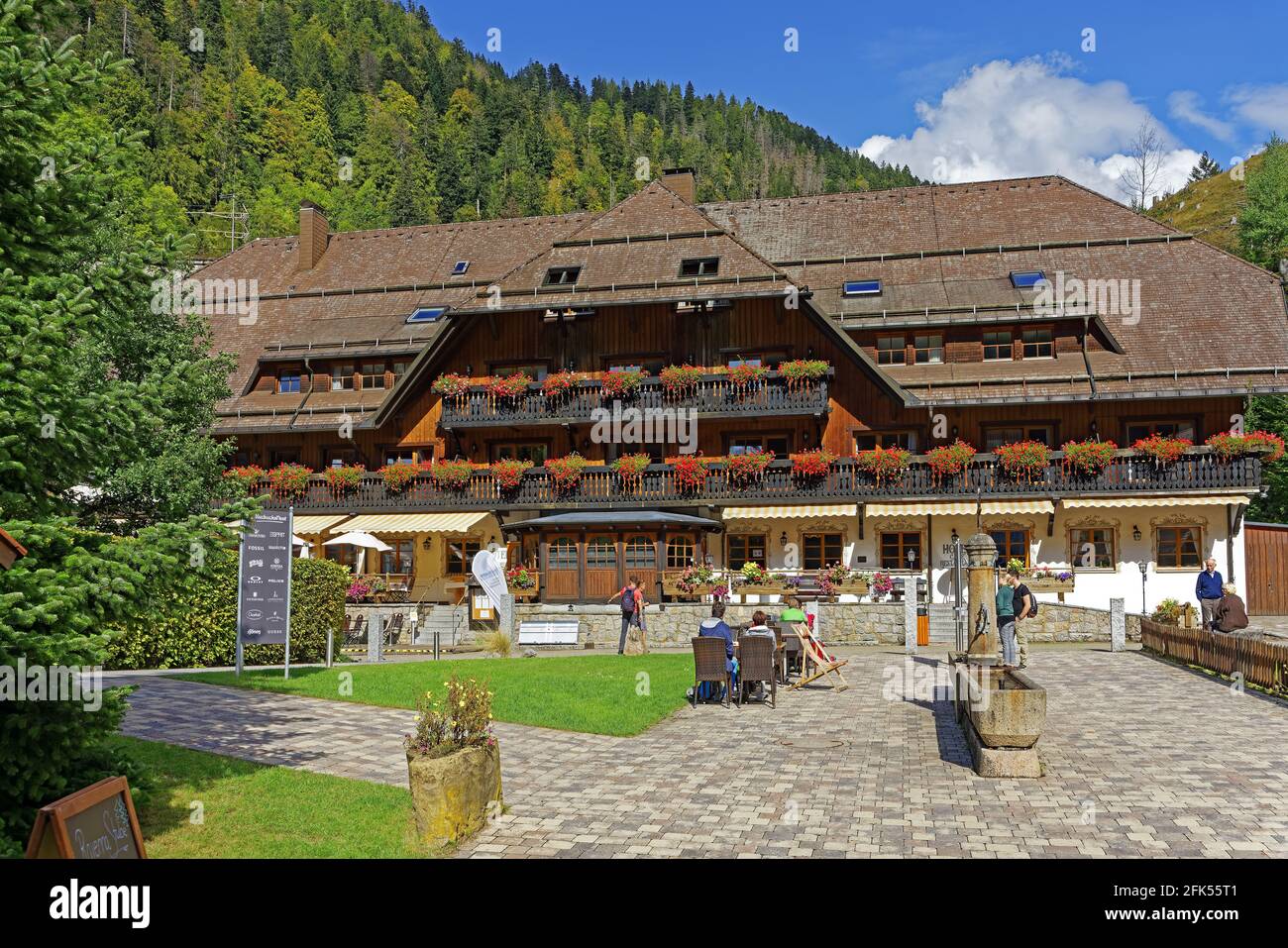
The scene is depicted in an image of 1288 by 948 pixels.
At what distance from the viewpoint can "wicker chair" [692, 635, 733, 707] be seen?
52.6 feet

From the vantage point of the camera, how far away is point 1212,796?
977cm

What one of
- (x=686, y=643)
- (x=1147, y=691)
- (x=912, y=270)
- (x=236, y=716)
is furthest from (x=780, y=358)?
(x=236, y=716)

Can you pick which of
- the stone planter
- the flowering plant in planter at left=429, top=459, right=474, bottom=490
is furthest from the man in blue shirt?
the flowering plant in planter at left=429, top=459, right=474, bottom=490

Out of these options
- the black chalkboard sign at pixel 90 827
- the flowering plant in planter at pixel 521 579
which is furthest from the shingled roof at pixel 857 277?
the black chalkboard sign at pixel 90 827

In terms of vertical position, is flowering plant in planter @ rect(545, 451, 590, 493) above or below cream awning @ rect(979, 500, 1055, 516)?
above

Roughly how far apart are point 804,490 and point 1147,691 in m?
15.8

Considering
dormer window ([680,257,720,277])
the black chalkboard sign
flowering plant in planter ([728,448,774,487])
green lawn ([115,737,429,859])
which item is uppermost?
dormer window ([680,257,720,277])

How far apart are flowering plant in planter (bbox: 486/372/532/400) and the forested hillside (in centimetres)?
5684

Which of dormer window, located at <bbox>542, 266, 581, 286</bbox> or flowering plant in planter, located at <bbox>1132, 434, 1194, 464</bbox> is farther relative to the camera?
dormer window, located at <bbox>542, 266, 581, 286</bbox>

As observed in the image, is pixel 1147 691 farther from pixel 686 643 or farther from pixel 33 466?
pixel 33 466

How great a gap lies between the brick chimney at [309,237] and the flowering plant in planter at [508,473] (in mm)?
15768

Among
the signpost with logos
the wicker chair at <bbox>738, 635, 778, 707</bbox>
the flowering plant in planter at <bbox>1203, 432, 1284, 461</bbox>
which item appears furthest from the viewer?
the flowering plant in planter at <bbox>1203, 432, 1284, 461</bbox>

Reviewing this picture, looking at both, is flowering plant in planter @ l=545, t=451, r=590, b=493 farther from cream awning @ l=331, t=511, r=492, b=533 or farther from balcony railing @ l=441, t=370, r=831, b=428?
cream awning @ l=331, t=511, r=492, b=533

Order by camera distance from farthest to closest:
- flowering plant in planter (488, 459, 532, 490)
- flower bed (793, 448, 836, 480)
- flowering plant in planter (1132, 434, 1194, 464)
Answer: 1. flowering plant in planter (488, 459, 532, 490)
2. flower bed (793, 448, 836, 480)
3. flowering plant in planter (1132, 434, 1194, 464)
